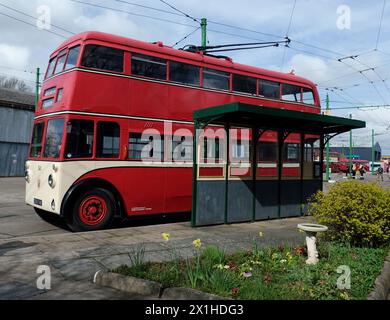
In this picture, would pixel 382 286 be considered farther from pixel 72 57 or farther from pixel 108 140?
pixel 72 57

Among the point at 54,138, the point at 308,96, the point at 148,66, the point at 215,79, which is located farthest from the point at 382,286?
the point at 308,96

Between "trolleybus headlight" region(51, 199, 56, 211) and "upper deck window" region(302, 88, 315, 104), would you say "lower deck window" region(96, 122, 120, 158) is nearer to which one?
"trolleybus headlight" region(51, 199, 56, 211)

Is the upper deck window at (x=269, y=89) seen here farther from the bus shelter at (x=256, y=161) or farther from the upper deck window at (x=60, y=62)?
the upper deck window at (x=60, y=62)

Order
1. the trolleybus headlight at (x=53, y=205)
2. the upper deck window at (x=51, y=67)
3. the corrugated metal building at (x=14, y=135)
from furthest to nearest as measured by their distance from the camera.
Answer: the corrugated metal building at (x=14, y=135) → the upper deck window at (x=51, y=67) → the trolleybus headlight at (x=53, y=205)

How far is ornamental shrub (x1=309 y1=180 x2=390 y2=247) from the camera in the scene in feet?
23.6

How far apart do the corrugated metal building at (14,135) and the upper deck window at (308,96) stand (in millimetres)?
23965

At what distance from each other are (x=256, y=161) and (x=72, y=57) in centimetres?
582

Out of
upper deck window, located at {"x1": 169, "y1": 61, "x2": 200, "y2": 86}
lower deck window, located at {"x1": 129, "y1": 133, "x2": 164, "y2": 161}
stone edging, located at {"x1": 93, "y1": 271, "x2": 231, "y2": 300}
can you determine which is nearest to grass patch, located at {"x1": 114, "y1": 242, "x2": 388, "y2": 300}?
stone edging, located at {"x1": 93, "y1": 271, "x2": 231, "y2": 300}

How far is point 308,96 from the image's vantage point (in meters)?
14.7

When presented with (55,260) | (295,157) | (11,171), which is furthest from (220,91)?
(11,171)

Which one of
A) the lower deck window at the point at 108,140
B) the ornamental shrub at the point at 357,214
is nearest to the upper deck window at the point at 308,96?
the ornamental shrub at the point at 357,214

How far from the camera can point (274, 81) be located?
44.5 feet

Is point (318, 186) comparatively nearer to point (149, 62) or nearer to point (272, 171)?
point (272, 171)

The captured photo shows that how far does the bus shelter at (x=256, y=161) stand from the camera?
10.5 meters
